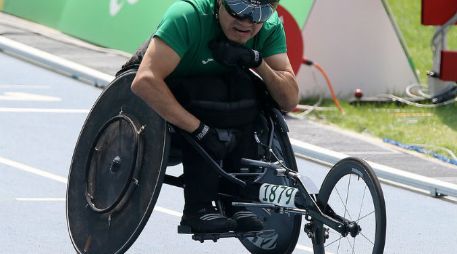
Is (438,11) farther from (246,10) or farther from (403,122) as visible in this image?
(246,10)

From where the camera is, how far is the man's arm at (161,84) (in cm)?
695

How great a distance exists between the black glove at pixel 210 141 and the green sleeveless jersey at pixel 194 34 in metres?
0.31

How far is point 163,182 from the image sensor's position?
728 centimetres

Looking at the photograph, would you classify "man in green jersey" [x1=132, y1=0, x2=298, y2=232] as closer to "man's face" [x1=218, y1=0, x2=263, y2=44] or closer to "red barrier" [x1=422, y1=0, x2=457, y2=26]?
"man's face" [x1=218, y1=0, x2=263, y2=44]

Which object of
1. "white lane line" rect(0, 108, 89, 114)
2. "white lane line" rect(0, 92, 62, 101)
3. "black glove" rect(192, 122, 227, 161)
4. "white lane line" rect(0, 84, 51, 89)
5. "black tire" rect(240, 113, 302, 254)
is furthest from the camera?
"white lane line" rect(0, 84, 51, 89)

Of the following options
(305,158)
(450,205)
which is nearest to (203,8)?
(450,205)

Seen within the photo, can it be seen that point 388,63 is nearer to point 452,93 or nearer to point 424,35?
point 452,93

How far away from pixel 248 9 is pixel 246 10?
12mm

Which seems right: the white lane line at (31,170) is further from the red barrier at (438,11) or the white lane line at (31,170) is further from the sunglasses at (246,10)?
the red barrier at (438,11)

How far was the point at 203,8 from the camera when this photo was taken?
7059 mm

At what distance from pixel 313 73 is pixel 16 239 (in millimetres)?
7582

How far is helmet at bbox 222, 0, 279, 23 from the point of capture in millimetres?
6918

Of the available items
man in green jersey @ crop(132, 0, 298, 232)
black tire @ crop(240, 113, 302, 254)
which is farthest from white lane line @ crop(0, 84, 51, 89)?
man in green jersey @ crop(132, 0, 298, 232)

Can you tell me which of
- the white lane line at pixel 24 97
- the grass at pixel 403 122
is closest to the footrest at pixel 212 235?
the grass at pixel 403 122
